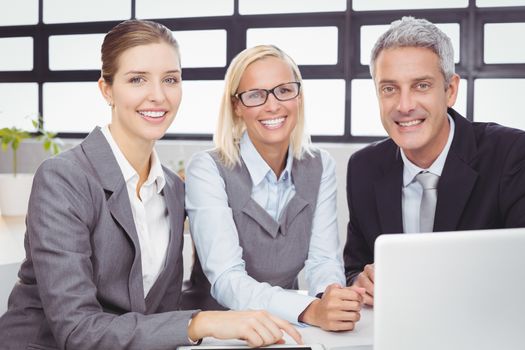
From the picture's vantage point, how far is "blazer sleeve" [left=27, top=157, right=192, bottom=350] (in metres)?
1.46

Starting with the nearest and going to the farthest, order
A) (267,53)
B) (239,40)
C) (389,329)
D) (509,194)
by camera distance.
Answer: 1. (389,329)
2. (509,194)
3. (267,53)
4. (239,40)

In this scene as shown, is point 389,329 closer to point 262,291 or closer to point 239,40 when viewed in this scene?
point 262,291

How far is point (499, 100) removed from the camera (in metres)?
4.85

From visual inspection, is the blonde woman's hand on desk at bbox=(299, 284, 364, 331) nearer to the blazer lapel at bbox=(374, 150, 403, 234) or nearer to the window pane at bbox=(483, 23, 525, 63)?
the blazer lapel at bbox=(374, 150, 403, 234)

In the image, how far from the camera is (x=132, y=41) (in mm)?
1774

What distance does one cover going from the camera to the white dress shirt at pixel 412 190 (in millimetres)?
2121

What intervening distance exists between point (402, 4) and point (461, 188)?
10.5 ft

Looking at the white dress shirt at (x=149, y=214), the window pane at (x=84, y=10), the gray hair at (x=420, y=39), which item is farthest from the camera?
the window pane at (x=84, y=10)

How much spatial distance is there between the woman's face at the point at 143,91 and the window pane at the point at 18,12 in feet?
14.6

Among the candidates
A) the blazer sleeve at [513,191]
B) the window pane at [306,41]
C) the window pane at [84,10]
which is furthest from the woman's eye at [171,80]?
the window pane at [84,10]

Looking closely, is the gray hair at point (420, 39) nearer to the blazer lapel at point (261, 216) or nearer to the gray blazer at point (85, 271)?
the blazer lapel at point (261, 216)

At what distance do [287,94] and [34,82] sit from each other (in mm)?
4256

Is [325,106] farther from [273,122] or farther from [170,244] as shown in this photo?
[170,244]

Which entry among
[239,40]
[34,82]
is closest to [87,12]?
[34,82]
